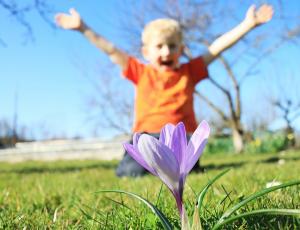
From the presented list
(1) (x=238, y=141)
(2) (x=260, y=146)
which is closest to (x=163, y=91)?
(1) (x=238, y=141)

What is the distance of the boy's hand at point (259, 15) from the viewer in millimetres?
3859

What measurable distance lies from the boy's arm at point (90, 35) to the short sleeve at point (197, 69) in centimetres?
75

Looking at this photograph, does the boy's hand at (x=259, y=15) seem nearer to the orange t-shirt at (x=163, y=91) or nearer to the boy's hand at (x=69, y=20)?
the orange t-shirt at (x=163, y=91)

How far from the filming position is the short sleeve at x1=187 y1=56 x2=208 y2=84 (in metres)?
5.04

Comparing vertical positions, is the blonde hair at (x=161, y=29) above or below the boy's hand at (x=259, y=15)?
above

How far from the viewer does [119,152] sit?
63.8 feet

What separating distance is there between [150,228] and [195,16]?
1865cm

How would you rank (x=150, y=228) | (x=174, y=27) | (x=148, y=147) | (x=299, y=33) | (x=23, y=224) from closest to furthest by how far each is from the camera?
(x=148, y=147)
(x=150, y=228)
(x=23, y=224)
(x=174, y=27)
(x=299, y=33)

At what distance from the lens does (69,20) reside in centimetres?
412

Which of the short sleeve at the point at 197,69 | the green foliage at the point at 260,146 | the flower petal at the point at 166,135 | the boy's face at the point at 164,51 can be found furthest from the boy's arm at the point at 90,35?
the green foliage at the point at 260,146

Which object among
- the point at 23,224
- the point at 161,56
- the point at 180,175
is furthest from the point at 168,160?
the point at 161,56

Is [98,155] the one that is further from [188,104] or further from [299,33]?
[188,104]

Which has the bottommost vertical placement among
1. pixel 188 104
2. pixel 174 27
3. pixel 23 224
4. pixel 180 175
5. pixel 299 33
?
pixel 23 224

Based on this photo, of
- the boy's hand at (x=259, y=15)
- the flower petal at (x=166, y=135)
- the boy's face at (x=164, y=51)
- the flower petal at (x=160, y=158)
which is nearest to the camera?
the flower petal at (x=160, y=158)
